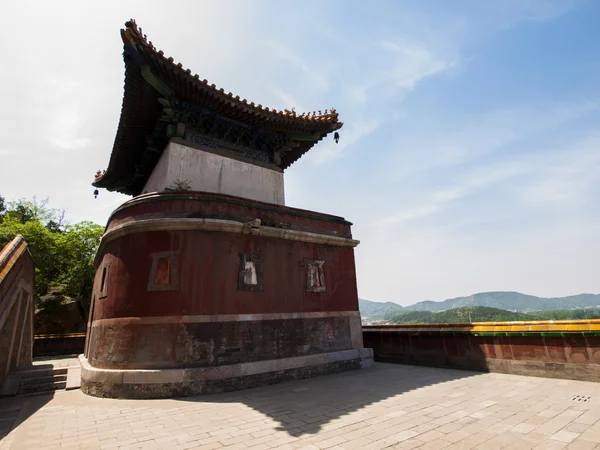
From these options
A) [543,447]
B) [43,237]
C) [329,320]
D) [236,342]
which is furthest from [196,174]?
[43,237]

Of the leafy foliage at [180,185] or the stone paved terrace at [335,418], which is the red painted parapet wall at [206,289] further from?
the leafy foliage at [180,185]

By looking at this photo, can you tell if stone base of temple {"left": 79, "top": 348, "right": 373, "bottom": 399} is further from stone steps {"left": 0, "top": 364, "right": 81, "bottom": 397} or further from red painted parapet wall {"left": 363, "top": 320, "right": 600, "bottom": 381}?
red painted parapet wall {"left": 363, "top": 320, "right": 600, "bottom": 381}

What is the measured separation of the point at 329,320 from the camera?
980 centimetres

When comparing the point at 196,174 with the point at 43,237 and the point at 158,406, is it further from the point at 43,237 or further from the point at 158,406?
the point at 43,237

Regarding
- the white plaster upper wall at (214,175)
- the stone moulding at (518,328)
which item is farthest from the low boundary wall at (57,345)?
the stone moulding at (518,328)

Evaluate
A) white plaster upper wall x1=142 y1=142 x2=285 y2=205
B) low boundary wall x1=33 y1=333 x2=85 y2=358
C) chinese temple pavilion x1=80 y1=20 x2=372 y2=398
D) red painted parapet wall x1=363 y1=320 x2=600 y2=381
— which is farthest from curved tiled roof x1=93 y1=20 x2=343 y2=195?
low boundary wall x1=33 y1=333 x2=85 y2=358

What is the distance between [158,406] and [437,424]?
201 inches

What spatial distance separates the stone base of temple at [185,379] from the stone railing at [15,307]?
2.30 m

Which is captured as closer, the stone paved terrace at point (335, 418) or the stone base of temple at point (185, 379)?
the stone paved terrace at point (335, 418)

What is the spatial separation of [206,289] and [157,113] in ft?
20.2

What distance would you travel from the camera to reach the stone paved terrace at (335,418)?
4.25 m

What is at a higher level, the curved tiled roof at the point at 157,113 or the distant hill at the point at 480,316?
the curved tiled roof at the point at 157,113

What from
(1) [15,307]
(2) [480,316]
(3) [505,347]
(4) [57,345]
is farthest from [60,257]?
(2) [480,316]

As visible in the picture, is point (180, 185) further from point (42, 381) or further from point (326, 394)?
point (326, 394)
